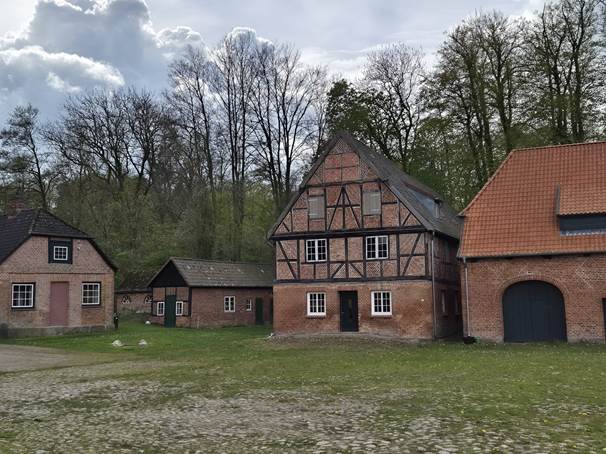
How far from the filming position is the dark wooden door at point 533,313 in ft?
78.7

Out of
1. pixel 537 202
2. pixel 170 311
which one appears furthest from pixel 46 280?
pixel 537 202

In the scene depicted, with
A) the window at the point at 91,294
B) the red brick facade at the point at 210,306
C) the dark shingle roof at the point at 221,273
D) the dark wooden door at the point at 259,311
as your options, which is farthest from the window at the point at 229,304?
the window at the point at 91,294

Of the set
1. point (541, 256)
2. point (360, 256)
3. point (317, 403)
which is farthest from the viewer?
point (360, 256)

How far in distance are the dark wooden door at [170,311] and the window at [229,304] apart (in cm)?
307

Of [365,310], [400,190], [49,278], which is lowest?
[365,310]

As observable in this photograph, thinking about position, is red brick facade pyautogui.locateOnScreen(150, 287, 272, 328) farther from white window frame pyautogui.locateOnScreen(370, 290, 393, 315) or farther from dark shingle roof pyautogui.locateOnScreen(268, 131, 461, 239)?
white window frame pyautogui.locateOnScreen(370, 290, 393, 315)

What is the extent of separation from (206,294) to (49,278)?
921 cm

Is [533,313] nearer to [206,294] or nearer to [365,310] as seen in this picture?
[365,310]

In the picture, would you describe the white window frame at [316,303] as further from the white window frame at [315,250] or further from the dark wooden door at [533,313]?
the dark wooden door at [533,313]

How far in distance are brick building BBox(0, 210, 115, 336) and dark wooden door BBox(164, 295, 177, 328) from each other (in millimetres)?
3793

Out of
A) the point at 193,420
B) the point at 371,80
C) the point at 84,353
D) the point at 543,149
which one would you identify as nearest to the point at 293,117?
the point at 371,80

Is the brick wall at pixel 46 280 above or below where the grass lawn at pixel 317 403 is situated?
above

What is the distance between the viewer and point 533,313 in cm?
2438

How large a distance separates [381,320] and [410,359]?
298 inches
